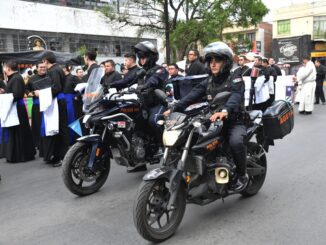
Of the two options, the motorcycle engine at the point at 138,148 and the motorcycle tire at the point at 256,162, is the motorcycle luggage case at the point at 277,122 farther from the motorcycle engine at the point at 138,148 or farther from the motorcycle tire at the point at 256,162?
the motorcycle engine at the point at 138,148

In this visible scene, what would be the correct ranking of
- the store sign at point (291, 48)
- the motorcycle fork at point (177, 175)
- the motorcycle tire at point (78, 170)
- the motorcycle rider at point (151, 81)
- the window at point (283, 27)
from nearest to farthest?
the motorcycle fork at point (177, 175) → the motorcycle tire at point (78, 170) → the motorcycle rider at point (151, 81) → the store sign at point (291, 48) → the window at point (283, 27)

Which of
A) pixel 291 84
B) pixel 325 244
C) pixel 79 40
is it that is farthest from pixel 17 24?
pixel 325 244

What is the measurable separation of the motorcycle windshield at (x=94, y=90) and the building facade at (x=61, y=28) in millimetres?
15108

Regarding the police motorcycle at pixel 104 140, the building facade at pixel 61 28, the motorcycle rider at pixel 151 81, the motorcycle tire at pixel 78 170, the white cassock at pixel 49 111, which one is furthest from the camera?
the building facade at pixel 61 28

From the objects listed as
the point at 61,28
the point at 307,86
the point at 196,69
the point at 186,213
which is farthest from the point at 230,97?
the point at 61,28

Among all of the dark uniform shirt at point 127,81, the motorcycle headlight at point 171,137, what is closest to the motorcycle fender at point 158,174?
the motorcycle headlight at point 171,137

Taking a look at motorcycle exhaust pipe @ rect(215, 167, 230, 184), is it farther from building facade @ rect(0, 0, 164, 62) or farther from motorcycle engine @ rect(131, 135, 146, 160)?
building facade @ rect(0, 0, 164, 62)

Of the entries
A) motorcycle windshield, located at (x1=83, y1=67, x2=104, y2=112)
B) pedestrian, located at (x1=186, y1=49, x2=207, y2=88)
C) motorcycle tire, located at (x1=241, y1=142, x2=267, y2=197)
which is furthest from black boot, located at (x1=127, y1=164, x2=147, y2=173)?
pedestrian, located at (x1=186, y1=49, x2=207, y2=88)

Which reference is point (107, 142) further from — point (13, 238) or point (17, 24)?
point (17, 24)

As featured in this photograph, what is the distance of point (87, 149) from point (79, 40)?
23361mm

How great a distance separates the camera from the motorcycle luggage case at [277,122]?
4.65 meters

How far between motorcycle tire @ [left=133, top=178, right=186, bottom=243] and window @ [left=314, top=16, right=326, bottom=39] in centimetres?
5289

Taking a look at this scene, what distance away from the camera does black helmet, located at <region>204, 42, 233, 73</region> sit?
13.5ft

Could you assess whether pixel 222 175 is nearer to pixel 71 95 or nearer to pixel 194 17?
pixel 71 95
